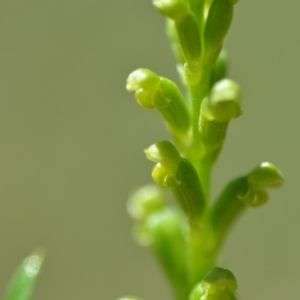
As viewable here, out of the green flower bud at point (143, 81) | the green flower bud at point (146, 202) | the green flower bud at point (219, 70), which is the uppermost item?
the green flower bud at point (143, 81)

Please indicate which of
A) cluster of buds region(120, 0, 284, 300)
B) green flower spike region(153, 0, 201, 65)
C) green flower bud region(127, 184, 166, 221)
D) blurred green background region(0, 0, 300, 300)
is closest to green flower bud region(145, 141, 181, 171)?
cluster of buds region(120, 0, 284, 300)

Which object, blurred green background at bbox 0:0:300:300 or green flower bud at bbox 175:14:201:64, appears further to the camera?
blurred green background at bbox 0:0:300:300

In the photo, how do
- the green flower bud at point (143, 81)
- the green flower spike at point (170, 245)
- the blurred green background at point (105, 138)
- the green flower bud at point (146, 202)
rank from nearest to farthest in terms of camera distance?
the green flower bud at point (143, 81) < the green flower spike at point (170, 245) < the green flower bud at point (146, 202) < the blurred green background at point (105, 138)

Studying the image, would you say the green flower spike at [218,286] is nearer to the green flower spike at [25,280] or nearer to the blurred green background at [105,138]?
the green flower spike at [25,280]

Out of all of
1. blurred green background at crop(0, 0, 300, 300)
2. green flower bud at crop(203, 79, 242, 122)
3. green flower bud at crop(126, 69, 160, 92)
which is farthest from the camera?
blurred green background at crop(0, 0, 300, 300)

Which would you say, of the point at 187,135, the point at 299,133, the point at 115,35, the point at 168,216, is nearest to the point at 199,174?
the point at 187,135

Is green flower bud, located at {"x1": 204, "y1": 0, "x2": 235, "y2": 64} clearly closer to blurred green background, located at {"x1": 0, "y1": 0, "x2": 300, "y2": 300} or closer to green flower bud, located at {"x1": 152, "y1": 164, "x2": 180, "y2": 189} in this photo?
green flower bud, located at {"x1": 152, "y1": 164, "x2": 180, "y2": 189}

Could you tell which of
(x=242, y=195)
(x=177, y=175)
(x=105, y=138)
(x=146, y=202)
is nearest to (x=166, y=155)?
(x=177, y=175)

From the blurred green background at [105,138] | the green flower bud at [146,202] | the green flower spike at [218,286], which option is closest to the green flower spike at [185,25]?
the green flower spike at [218,286]
